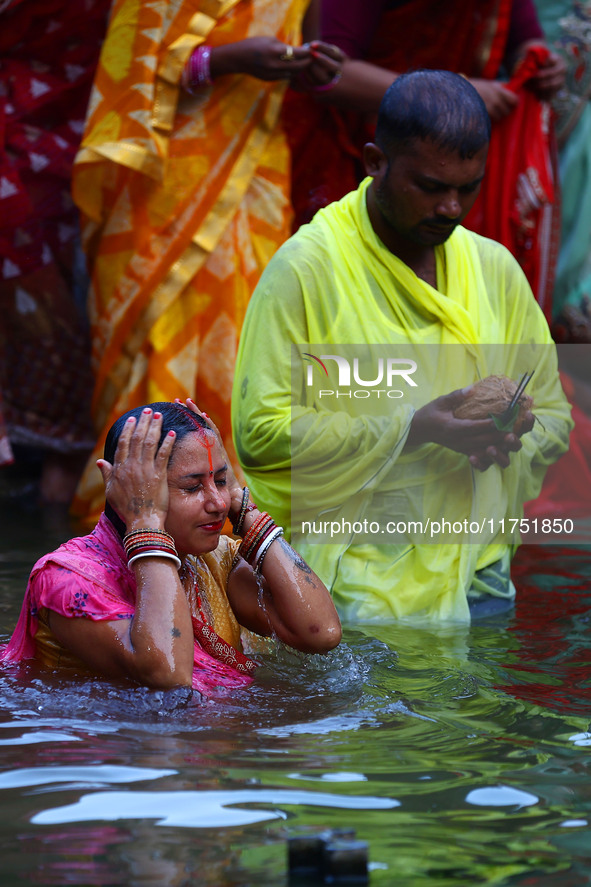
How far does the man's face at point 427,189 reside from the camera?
15.5 feet

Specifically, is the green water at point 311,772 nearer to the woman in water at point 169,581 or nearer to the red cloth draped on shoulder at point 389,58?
the woman in water at point 169,581

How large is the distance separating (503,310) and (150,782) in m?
2.78

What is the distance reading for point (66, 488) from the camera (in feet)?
23.7

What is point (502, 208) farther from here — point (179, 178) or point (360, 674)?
point (360, 674)

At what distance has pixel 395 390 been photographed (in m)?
4.91

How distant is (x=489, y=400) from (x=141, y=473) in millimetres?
1497

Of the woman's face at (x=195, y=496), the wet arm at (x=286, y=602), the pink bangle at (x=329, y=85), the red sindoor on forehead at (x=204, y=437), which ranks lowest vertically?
the wet arm at (x=286, y=602)

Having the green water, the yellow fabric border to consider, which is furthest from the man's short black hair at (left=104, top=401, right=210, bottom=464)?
the yellow fabric border

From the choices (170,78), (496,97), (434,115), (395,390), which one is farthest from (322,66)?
(395,390)

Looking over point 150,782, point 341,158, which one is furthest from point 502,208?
point 150,782

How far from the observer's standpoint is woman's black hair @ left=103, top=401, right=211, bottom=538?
3.70m

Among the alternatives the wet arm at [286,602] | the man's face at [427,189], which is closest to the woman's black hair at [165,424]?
the wet arm at [286,602]

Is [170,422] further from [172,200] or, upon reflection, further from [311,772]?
[172,200]

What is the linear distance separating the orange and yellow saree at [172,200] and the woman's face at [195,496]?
2909mm
